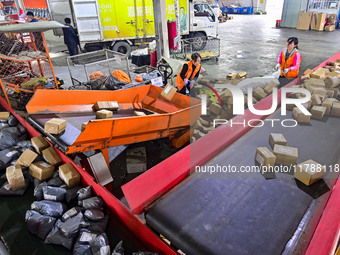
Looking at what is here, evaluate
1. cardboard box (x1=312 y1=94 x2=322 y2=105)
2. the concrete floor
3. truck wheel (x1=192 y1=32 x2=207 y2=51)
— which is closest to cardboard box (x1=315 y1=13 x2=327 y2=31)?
the concrete floor

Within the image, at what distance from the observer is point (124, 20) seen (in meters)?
10.4

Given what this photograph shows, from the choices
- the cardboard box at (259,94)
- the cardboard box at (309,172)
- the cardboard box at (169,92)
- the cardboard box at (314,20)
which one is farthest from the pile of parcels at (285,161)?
the cardboard box at (314,20)

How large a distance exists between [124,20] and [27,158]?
8054 mm

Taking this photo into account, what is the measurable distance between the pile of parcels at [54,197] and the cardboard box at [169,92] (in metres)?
2.16

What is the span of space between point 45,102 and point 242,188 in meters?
3.66

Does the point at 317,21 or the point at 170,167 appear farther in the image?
the point at 317,21

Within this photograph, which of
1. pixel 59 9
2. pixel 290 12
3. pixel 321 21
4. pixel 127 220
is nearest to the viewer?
pixel 127 220

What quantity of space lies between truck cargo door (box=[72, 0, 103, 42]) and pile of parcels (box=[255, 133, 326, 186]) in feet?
30.9

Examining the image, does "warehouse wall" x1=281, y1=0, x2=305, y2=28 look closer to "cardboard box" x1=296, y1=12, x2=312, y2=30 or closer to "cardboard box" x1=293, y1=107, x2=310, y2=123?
"cardboard box" x1=296, y1=12, x2=312, y2=30

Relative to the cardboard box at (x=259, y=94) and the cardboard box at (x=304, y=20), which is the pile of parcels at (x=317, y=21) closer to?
the cardboard box at (x=304, y=20)

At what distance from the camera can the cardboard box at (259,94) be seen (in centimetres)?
505

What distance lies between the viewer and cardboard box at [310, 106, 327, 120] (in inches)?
139

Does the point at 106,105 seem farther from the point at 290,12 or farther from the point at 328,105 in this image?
the point at 290,12

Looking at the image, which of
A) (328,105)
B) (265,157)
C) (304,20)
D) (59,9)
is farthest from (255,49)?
(265,157)
